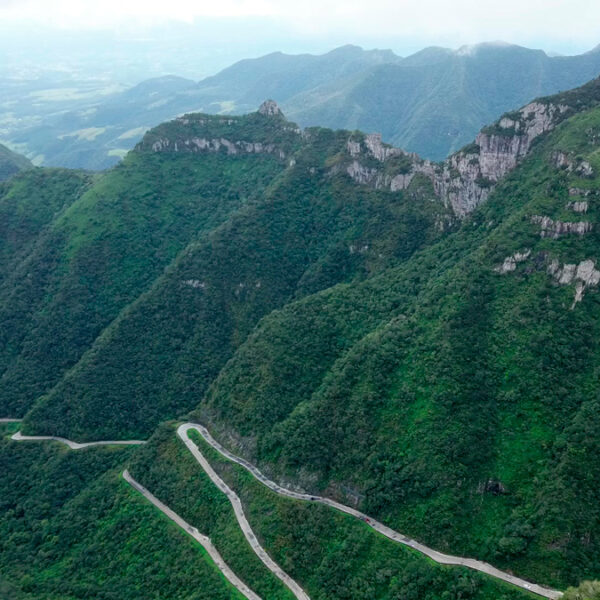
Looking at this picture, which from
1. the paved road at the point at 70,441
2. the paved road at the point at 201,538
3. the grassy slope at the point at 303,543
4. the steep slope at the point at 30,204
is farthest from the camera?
the steep slope at the point at 30,204

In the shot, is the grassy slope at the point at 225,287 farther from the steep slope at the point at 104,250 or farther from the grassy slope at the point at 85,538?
the steep slope at the point at 104,250

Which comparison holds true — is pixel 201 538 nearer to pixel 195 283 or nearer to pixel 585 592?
pixel 585 592

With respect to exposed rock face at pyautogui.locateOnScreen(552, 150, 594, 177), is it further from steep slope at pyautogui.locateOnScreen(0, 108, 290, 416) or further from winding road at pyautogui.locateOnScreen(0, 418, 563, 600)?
steep slope at pyautogui.locateOnScreen(0, 108, 290, 416)

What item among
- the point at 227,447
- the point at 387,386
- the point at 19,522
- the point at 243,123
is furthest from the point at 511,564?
the point at 243,123

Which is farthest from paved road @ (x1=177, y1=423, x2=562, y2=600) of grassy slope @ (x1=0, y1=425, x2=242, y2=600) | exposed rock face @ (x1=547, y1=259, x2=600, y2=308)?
exposed rock face @ (x1=547, y1=259, x2=600, y2=308)

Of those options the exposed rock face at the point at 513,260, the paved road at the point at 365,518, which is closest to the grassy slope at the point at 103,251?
the paved road at the point at 365,518
